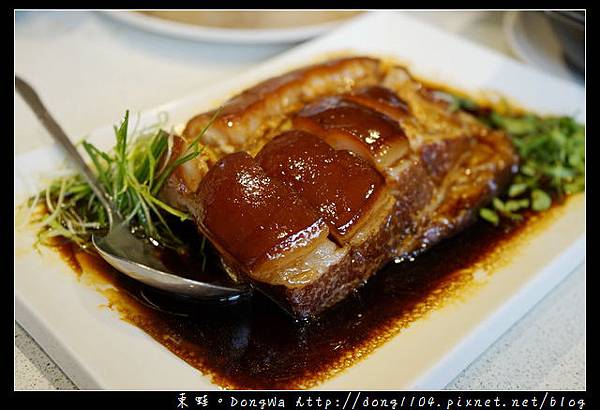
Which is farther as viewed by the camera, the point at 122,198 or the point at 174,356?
the point at 122,198

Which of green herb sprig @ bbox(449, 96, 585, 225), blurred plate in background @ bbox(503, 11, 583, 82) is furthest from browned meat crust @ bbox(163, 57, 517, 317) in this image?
blurred plate in background @ bbox(503, 11, 583, 82)

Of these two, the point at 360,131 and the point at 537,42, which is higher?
the point at 360,131

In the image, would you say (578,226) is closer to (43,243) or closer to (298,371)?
(298,371)

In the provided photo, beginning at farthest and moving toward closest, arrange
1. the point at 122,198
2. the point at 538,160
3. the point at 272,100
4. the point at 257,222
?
the point at 538,160
the point at 272,100
the point at 122,198
the point at 257,222

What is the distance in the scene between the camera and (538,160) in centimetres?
317

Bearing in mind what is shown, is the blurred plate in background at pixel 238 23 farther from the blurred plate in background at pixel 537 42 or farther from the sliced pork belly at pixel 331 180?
the sliced pork belly at pixel 331 180

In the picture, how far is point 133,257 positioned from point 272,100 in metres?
0.88

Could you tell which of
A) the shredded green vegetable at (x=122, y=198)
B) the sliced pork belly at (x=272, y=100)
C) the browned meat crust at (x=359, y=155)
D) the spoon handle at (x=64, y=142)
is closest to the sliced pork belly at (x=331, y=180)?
the browned meat crust at (x=359, y=155)

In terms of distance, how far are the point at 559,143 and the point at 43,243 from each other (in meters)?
Result: 2.41

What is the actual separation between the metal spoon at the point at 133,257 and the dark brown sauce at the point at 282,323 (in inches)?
2.6

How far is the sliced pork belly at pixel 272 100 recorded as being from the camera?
8.28ft

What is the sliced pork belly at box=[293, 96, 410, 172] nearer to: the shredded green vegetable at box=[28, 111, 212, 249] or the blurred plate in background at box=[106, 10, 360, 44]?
the shredded green vegetable at box=[28, 111, 212, 249]

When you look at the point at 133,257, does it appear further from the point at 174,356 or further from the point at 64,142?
the point at 64,142

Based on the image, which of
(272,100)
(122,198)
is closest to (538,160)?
(272,100)
